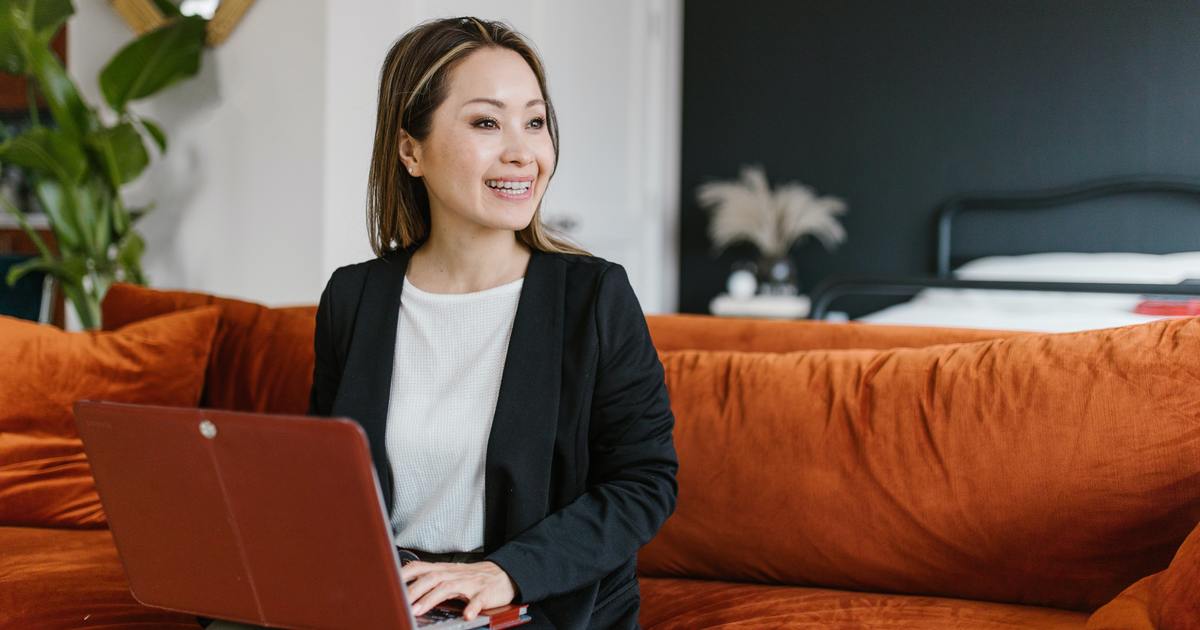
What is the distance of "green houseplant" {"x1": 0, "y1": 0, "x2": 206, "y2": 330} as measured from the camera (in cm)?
281

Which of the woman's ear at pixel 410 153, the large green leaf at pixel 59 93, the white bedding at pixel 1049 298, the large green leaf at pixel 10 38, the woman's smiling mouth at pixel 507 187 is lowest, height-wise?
the white bedding at pixel 1049 298

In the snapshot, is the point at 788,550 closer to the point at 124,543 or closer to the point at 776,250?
the point at 124,543

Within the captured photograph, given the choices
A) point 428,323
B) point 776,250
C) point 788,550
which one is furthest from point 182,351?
point 776,250

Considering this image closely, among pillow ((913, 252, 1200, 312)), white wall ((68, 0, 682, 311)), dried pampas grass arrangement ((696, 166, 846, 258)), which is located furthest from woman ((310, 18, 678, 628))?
dried pampas grass arrangement ((696, 166, 846, 258))

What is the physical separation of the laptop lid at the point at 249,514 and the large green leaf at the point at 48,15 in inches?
84.0

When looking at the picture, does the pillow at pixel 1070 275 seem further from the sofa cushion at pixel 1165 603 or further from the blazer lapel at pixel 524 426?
the blazer lapel at pixel 524 426

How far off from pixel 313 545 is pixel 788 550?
0.81m

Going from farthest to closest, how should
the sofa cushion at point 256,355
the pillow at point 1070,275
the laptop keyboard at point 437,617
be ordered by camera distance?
the pillow at point 1070,275 < the sofa cushion at point 256,355 < the laptop keyboard at point 437,617

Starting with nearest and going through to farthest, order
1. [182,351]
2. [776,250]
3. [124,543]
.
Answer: [124,543], [182,351], [776,250]

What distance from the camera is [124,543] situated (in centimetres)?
111

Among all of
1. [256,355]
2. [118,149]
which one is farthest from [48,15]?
[256,355]

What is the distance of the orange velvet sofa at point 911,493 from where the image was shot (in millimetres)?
1422

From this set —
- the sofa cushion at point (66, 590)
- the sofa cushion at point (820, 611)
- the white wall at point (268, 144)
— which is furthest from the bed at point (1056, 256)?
the sofa cushion at point (66, 590)

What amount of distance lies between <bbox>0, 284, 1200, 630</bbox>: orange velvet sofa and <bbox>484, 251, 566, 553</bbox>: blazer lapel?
35 cm
